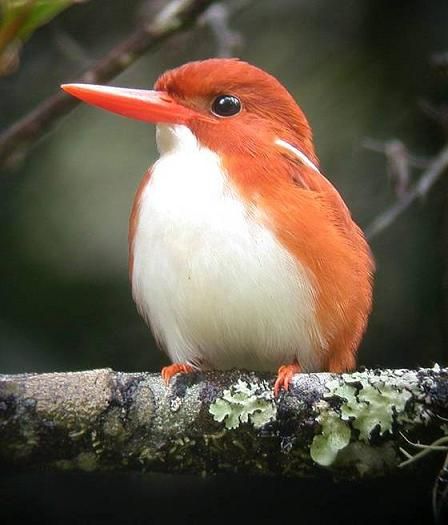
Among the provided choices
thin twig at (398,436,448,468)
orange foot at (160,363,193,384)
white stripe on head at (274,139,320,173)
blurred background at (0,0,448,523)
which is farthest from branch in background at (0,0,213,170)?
thin twig at (398,436,448,468)

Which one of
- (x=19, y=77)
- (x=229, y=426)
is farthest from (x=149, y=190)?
(x=19, y=77)

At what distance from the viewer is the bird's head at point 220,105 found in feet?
8.13

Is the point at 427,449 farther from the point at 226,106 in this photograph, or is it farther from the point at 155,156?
the point at 155,156

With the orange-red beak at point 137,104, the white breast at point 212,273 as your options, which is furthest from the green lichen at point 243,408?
the orange-red beak at point 137,104

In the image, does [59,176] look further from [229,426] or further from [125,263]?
[229,426]

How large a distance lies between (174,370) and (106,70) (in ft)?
2.76

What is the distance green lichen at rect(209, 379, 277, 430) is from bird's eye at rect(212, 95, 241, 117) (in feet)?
2.48

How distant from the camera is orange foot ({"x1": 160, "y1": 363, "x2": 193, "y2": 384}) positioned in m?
2.23

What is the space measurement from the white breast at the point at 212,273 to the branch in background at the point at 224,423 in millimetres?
250

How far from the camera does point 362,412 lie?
2.01 meters

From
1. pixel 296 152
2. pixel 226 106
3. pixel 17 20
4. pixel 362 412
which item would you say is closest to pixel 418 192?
pixel 296 152

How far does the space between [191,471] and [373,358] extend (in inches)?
48.5

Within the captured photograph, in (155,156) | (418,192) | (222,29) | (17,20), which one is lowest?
(418,192)

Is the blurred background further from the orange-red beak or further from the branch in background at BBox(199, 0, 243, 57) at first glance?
the orange-red beak
